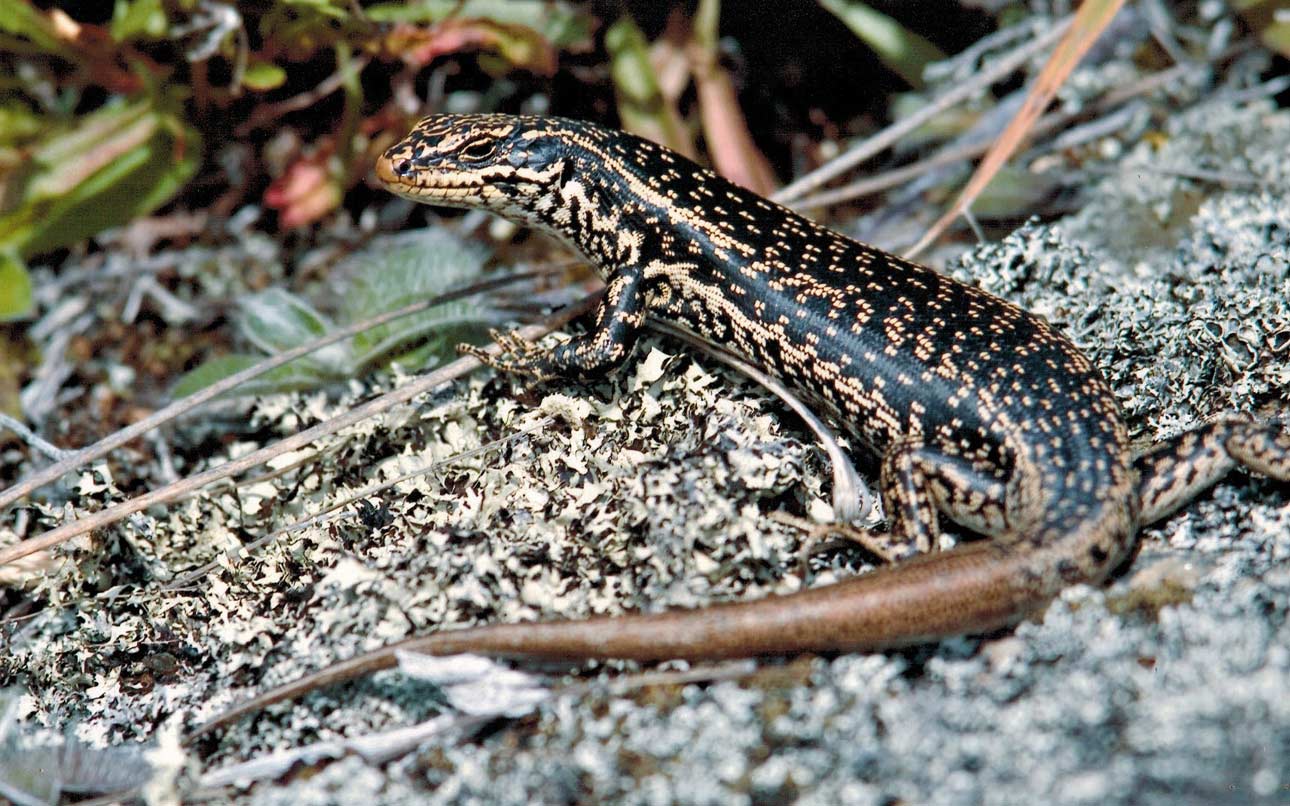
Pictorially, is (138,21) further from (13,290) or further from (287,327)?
(287,327)

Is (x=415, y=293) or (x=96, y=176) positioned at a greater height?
(x=96, y=176)

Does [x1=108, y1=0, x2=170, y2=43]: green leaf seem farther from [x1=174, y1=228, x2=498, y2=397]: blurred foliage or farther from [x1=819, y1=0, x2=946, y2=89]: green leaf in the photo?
[x1=819, y1=0, x2=946, y2=89]: green leaf

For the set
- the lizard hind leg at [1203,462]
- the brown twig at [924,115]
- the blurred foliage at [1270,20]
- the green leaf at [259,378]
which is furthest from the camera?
the blurred foliage at [1270,20]

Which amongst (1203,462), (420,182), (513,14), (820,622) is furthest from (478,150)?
(1203,462)

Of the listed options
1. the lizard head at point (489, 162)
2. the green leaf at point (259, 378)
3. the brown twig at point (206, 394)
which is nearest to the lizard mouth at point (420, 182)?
the lizard head at point (489, 162)

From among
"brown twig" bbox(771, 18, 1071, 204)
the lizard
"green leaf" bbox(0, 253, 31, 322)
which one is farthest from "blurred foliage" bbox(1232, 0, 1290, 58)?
"green leaf" bbox(0, 253, 31, 322)

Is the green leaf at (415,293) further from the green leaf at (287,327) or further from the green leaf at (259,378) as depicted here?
the green leaf at (259,378)

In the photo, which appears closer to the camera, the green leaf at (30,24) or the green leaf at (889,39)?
the green leaf at (30,24)
